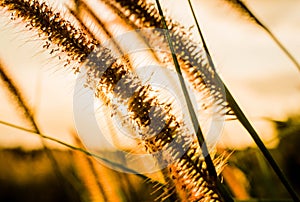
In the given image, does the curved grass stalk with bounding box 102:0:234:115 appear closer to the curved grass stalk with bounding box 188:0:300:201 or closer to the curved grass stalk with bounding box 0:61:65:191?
the curved grass stalk with bounding box 188:0:300:201

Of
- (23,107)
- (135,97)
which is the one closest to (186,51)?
(135,97)

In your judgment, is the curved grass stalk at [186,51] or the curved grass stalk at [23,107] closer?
the curved grass stalk at [186,51]

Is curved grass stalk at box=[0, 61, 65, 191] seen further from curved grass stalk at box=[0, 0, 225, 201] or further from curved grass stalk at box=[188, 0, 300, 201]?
curved grass stalk at box=[188, 0, 300, 201]

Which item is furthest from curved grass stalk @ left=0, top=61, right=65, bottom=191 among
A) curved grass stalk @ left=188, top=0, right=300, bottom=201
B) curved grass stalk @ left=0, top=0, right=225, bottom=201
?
curved grass stalk @ left=188, top=0, right=300, bottom=201

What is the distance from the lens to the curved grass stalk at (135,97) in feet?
2.05

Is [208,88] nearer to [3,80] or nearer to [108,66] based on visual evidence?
[108,66]

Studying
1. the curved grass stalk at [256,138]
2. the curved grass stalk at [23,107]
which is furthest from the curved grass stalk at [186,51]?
the curved grass stalk at [23,107]

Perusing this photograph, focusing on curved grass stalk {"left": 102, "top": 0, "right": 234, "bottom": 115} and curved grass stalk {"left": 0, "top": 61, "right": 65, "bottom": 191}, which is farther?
curved grass stalk {"left": 0, "top": 61, "right": 65, "bottom": 191}

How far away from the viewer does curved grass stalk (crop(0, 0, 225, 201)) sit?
0.63 metres

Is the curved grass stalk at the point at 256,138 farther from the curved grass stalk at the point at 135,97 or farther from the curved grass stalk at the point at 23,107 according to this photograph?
the curved grass stalk at the point at 23,107

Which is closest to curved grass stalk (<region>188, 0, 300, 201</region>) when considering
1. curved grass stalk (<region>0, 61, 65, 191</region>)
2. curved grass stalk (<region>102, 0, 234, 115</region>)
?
curved grass stalk (<region>102, 0, 234, 115</region>)

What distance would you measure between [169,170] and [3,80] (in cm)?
53

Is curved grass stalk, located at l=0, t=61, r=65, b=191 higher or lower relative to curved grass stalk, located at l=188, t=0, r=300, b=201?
higher

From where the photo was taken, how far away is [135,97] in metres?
0.63
